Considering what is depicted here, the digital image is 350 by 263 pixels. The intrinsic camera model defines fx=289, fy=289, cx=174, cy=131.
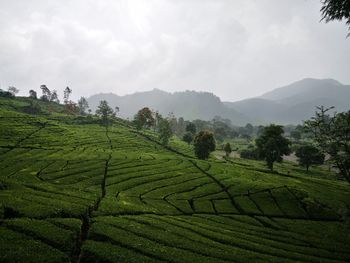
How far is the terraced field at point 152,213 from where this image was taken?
93.2ft

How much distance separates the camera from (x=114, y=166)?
71.9 meters

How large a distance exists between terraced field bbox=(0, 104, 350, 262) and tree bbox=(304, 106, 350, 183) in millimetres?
12238

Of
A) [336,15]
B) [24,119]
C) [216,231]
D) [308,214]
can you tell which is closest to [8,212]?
[216,231]

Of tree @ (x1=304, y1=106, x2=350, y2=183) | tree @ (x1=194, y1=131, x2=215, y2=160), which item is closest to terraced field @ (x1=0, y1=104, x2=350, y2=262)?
tree @ (x1=304, y1=106, x2=350, y2=183)

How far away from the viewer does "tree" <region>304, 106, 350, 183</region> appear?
104 feet

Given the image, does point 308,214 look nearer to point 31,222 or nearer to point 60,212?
point 60,212

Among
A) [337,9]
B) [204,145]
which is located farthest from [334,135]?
[204,145]

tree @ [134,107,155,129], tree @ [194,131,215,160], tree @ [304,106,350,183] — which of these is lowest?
tree @ [194,131,215,160]

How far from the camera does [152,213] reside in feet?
144

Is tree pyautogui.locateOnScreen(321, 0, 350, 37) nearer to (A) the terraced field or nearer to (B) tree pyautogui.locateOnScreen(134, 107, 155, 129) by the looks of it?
(A) the terraced field

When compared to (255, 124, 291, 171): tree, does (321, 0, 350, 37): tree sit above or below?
above

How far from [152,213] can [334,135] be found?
26941 mm

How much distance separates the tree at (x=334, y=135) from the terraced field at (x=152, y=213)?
12238 mm

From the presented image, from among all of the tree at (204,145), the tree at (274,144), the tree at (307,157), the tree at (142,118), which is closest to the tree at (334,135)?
the tree at (274,144)
